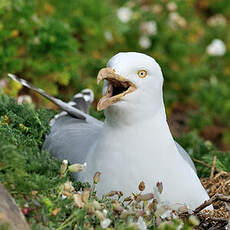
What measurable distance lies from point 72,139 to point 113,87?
65 centimetres

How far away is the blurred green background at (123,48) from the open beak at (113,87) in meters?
2.18

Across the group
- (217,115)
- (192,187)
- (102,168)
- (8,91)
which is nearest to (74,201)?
(102,168)

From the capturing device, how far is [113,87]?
3061mm

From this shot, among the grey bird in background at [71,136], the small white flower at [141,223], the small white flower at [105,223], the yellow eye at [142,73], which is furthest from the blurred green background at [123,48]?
the small white flower at [105,223]

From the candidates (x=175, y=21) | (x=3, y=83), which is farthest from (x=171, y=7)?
(x=3, y=83)

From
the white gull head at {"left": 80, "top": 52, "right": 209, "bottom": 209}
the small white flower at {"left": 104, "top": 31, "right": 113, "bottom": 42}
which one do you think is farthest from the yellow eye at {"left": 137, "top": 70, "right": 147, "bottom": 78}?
the small white flower at {"left": 104, "top": 31, "right": 113, "bottom": 42}

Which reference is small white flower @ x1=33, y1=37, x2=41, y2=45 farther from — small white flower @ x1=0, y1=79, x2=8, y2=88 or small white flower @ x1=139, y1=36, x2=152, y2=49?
small white flower @ x1=139, y1=36, x2=152, y2=49

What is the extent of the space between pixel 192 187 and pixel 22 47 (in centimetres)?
306

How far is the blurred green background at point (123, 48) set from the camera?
548cm

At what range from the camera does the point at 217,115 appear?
6.68 metres

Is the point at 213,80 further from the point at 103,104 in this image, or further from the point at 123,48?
the point at 103,104

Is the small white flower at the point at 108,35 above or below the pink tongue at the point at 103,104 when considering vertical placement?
below

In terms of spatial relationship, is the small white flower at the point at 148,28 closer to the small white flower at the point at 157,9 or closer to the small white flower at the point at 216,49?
the small white flower at the point at 157,9

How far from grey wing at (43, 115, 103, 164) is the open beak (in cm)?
40
